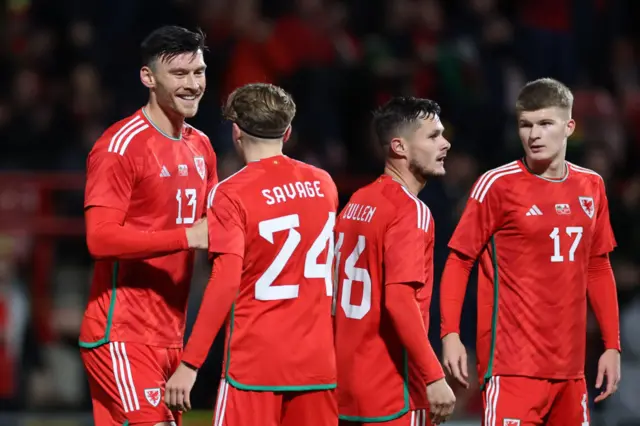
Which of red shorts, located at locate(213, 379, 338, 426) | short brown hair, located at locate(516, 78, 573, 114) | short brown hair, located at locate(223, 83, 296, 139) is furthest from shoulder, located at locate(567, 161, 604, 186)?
red shorts, located at locate(213, 379, 338, 426)

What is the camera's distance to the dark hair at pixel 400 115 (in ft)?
17.9

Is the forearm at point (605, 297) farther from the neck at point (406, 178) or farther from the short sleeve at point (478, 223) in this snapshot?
the neck at point (406, 178)

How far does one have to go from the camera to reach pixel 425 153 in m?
5.39

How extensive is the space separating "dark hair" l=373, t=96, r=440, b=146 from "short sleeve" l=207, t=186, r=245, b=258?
979 mm

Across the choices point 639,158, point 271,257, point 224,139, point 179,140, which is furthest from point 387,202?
point 639,158

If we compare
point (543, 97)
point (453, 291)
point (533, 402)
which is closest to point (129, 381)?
point (453, 291)

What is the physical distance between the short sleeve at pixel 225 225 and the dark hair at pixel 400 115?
0.98 m

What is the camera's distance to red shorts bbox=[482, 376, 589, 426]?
5.39 metres

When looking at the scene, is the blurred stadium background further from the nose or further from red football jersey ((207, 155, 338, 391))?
red football jersey ((207, 155, 338, 391))

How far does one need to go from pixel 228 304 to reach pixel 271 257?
291mm

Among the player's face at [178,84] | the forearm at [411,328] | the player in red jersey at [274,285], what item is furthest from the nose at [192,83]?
the forearm at [411,328]

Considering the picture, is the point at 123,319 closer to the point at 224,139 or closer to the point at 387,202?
the point at 387,202

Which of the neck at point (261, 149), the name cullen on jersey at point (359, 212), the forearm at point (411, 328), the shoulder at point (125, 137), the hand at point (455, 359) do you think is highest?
the shoulder at point (125, 137)

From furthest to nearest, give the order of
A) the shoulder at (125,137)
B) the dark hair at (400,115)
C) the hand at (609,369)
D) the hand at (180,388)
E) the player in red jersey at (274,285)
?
1. the hand at (609,369)
2. the dark hair at (400,115)
3. the shoulder at (125,137)
4. the player in red jersey at (274,285)
5. the hand at (180,388)
